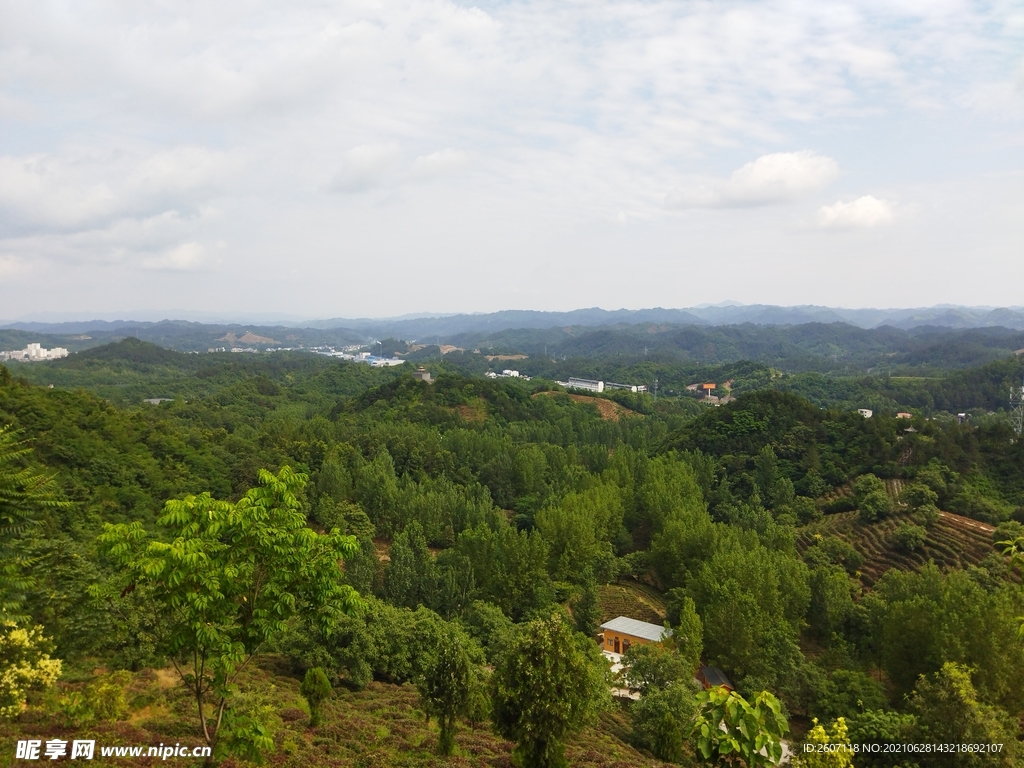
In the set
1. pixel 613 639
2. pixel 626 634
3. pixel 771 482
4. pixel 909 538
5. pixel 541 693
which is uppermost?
pixel 541 693

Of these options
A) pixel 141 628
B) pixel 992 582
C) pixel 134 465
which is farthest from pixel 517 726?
pixel 134 465

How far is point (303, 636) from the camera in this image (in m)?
19.8

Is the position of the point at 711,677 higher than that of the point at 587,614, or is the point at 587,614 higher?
the point at 587,614

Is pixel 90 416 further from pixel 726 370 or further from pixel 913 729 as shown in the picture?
pixel 726 370

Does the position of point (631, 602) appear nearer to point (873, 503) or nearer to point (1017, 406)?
point (873, 503)

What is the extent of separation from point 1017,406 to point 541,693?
388 feet

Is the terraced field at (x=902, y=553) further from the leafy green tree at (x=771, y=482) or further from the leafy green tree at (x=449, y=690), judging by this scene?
the leafy green tree at (x=449, y=690)

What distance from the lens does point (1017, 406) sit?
320ft

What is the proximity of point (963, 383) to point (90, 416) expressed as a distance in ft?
432

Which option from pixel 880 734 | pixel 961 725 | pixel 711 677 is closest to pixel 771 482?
pixel 711 677

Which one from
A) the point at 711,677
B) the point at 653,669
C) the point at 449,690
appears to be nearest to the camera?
the point at 449,690

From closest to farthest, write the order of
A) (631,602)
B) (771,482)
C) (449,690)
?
(449,690)
(631,602)
(771,482)

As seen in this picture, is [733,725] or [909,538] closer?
[733,725]

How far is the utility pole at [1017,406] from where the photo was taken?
8011 cm
